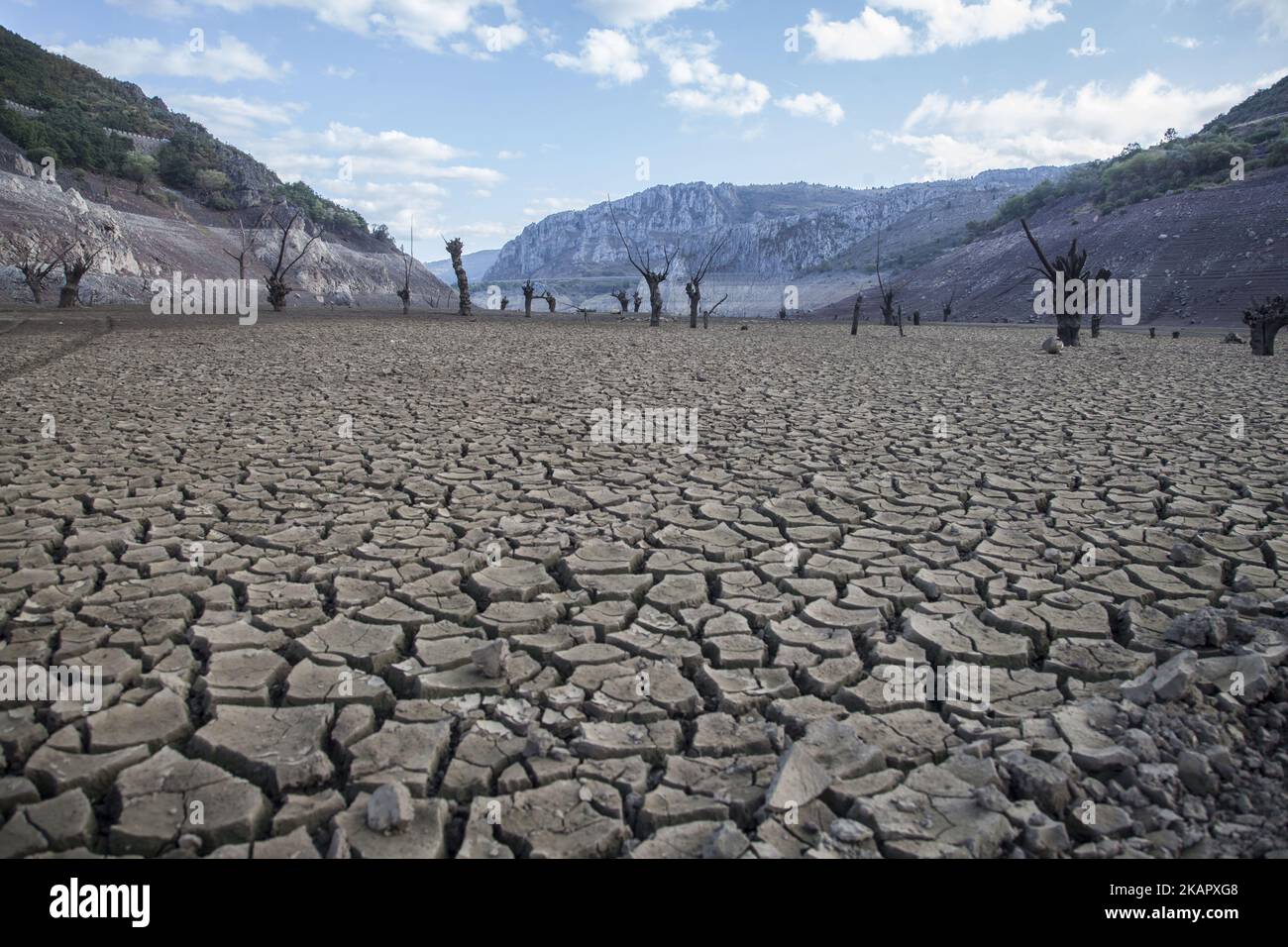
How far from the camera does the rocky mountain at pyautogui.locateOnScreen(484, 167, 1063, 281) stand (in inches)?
4311

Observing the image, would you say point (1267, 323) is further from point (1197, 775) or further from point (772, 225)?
point (772, 225)

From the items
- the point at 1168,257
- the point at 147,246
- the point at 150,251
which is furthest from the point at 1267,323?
the point at 147,246

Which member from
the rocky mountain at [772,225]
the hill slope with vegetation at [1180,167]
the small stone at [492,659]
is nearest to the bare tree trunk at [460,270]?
the small stone at [492,659]

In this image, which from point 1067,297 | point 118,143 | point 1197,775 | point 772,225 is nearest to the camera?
point 1197,775

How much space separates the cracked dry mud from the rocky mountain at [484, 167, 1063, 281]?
8617 cm

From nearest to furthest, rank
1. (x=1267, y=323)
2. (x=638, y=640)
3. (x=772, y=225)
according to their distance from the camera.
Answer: (x=638, y=640), (x=1267, y=323), (x=772, y=225)

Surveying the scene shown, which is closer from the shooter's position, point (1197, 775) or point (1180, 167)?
point (1197, 775)

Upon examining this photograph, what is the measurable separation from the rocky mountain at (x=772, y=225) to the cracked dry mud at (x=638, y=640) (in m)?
86.2

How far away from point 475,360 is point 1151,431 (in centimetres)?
976

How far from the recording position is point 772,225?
5379 inches

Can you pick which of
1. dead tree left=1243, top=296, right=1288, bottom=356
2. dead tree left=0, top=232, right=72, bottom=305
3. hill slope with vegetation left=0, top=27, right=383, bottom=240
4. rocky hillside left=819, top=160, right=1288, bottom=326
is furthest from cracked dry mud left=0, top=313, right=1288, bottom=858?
hill slope with vegetation left=0, top=27, right=383, bottom=240

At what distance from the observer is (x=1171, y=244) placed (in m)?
43.3

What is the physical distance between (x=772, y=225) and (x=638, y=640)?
143 meters
